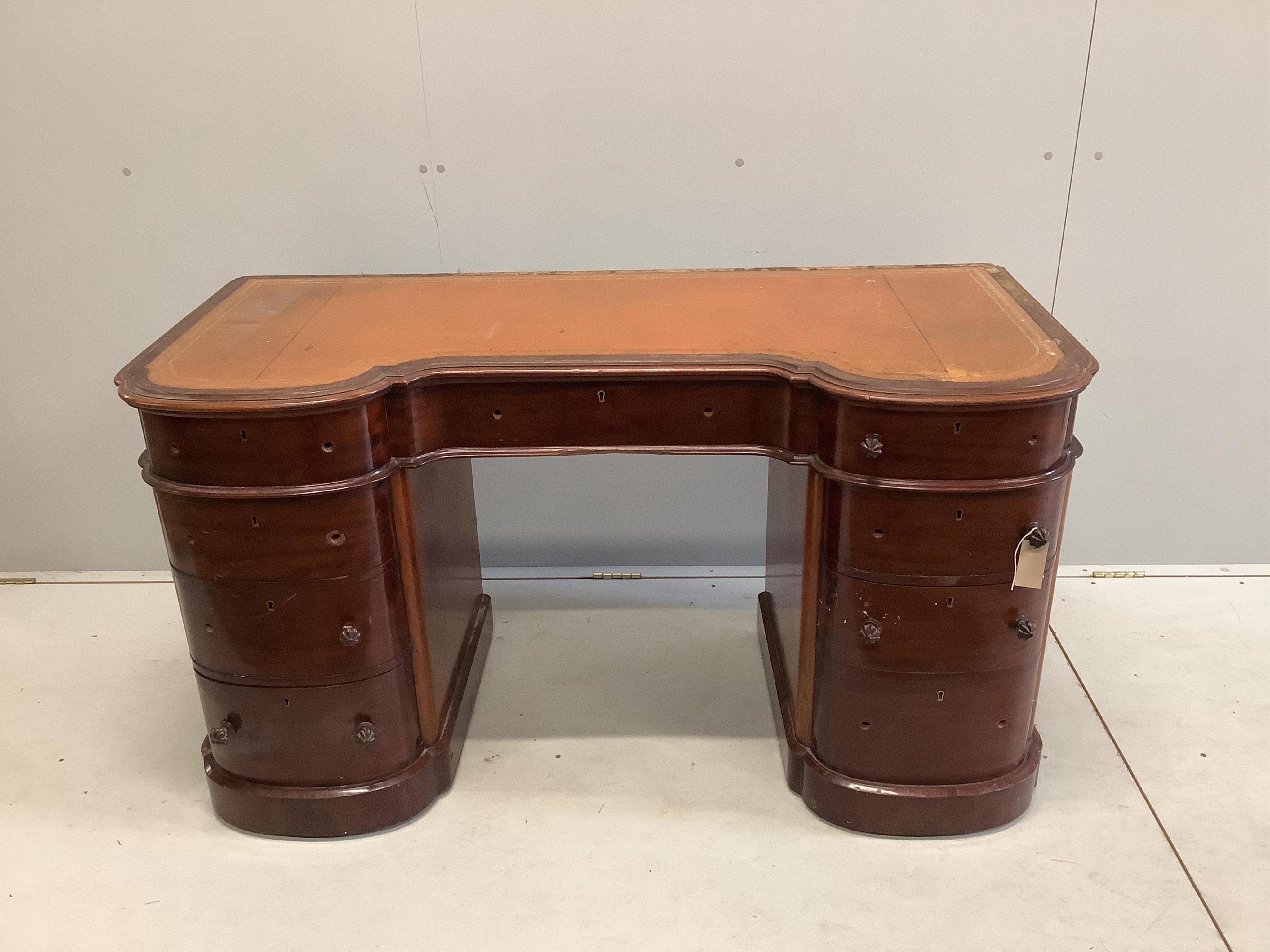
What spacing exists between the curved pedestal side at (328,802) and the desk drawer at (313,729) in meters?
0.02

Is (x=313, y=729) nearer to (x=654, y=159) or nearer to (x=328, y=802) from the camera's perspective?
(x=328, y=802)

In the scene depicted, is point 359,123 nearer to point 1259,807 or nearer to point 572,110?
point 572,110

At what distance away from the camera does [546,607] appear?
264 cm

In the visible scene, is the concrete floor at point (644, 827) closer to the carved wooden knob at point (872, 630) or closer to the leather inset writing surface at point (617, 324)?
the carved wooden knob at point (872, 630)

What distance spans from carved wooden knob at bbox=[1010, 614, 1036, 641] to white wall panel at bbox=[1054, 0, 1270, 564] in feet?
3.30

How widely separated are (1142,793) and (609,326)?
1311 millimetres

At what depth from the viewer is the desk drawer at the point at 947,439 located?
1600mm

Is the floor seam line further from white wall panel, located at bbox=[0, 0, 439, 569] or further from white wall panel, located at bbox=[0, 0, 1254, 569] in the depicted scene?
white wall panel, located at bbox=[0, 0, 439, 569]

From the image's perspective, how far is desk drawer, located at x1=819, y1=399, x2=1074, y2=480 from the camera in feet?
5.25

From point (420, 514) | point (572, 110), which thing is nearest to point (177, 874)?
point (420, 514)

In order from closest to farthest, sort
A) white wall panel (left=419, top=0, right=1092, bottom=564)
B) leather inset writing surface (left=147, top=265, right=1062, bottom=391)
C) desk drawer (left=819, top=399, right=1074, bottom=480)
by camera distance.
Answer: desk drawer (left=819, top=399, right=1074, bottom=480) → leather inset writing surface (left=147, top=265, right=1062, bottom=391) → white wall panel (left=419, top=0, right=1092, bottom=564)

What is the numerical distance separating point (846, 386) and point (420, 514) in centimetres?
79

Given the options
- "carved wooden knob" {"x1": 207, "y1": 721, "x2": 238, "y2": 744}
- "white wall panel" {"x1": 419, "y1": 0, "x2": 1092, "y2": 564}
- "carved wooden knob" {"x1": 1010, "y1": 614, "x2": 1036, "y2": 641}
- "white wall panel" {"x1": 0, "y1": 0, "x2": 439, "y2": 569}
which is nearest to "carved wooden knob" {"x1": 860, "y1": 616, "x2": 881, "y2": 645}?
"carved wooden knob" {"x1": 1010, "y1": 614, "x2": 1036, "y2": 641}

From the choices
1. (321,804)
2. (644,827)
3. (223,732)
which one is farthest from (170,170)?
(644,827)
